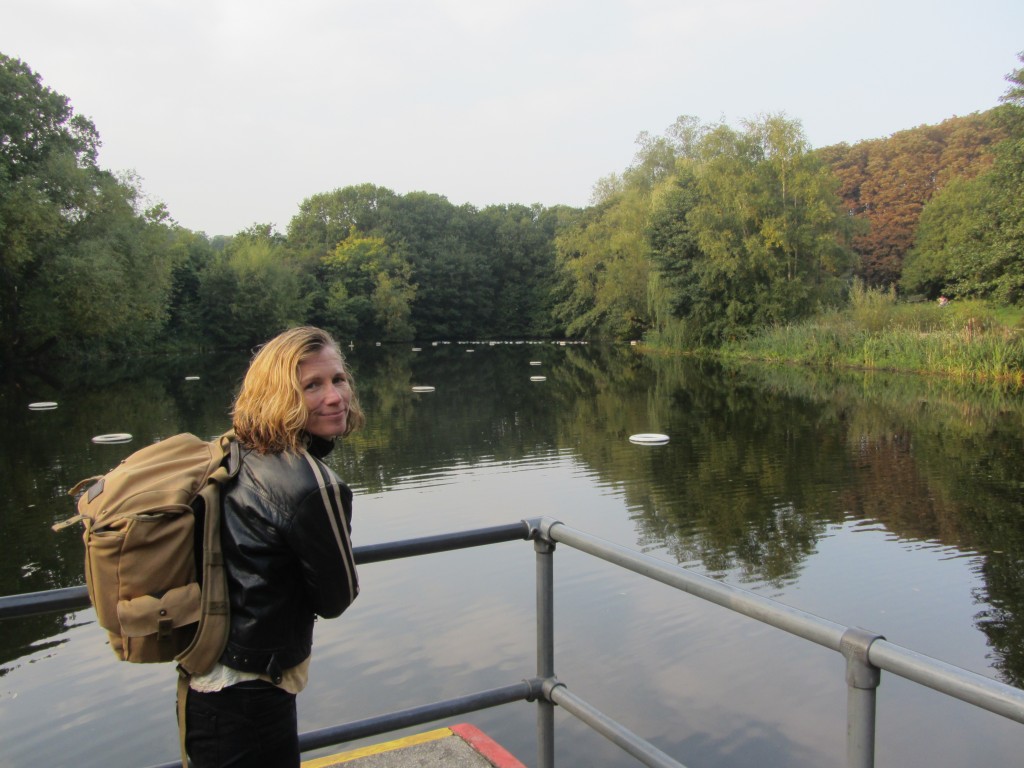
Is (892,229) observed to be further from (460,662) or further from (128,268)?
(460,662)

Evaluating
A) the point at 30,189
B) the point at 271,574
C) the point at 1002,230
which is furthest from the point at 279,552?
the point at 30,189

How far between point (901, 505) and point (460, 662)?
20.5 feet

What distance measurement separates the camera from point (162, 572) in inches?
57.5

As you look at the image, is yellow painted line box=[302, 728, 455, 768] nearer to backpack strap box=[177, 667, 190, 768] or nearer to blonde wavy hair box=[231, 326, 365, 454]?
backpack strap box=[177, 667, 190, 768]

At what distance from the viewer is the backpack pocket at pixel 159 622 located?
144cm

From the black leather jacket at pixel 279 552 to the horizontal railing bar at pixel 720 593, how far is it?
0.65 meters

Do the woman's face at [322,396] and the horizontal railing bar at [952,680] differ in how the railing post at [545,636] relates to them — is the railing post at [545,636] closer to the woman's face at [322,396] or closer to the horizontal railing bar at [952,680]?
the woman's face at [322,396]

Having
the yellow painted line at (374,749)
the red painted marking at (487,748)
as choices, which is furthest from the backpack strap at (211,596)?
the red painted marking at (487,748)

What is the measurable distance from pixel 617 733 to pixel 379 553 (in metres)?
0.71

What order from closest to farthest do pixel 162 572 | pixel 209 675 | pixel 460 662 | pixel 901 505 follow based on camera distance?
pixel 162 572, pixel 209 675, pixel 460 662, pixel 901 505

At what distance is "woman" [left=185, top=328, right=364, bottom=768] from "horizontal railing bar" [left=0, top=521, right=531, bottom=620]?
0.80 feet

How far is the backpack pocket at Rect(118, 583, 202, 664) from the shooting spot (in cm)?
144

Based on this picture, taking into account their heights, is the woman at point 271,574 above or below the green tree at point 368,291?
below

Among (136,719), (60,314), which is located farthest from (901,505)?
(60,314)
